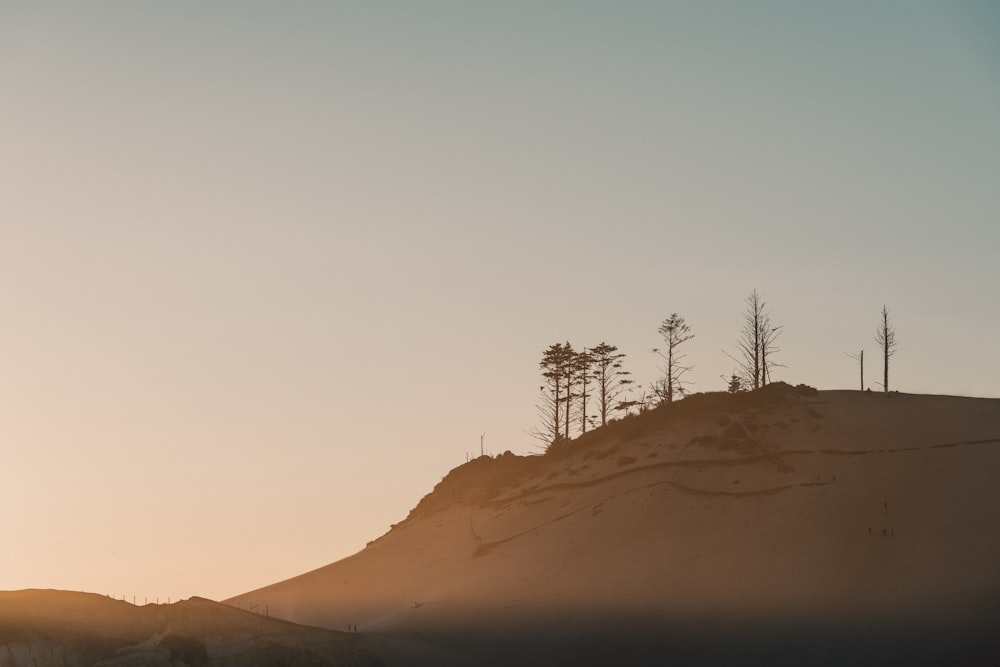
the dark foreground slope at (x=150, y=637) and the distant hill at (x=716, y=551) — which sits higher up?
the distant hill at (x=716, y=551)

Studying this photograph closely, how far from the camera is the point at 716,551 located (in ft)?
214

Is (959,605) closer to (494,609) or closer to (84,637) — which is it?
(494,609)

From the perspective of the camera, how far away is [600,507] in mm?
72625

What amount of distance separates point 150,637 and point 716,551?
88.1 ft

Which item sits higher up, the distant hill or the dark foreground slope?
the distant hill

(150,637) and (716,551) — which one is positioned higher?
(716,551)

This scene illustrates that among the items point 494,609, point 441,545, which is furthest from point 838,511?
point 441,545

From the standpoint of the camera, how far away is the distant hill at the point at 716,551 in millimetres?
57375

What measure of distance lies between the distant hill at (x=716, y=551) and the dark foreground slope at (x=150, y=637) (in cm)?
397

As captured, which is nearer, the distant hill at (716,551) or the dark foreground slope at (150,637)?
the dark foreground slope at (150,637)

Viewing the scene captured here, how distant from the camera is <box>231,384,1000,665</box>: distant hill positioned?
188 feet

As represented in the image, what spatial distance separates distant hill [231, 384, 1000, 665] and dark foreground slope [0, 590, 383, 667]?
13.0 ft

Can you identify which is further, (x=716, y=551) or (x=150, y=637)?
(x=716, y=551)

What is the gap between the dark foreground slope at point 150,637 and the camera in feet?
164
